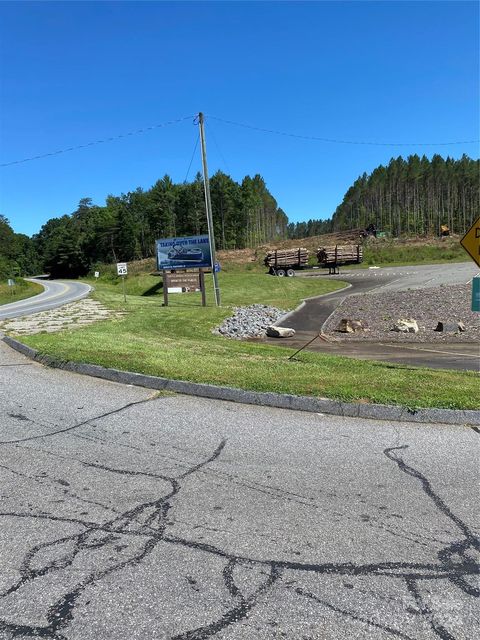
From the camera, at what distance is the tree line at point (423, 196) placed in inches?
4513

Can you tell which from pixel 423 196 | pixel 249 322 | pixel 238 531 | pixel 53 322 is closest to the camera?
pixel 238 531

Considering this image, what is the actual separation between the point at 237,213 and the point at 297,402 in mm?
100665

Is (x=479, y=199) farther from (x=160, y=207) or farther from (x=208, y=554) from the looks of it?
(x=208, y=554)

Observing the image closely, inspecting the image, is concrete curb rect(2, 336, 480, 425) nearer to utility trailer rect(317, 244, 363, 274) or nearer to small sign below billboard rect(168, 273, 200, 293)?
small sign below billboard rect(168, 273, 200, 293)

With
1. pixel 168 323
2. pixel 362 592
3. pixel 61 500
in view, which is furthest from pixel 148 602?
pixel 168 323

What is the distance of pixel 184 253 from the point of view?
1151 inches

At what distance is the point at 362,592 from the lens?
2803 mm

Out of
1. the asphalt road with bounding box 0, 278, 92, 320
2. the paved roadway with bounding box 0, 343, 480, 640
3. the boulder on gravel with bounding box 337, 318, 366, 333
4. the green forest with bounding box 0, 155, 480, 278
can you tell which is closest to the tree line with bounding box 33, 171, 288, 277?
the green forest with bounding box 0, 155, 480, 278

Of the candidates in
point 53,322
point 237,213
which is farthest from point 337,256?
point 237,213

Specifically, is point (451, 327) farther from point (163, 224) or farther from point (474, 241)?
point (163, 224)

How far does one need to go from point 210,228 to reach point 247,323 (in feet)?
34.7

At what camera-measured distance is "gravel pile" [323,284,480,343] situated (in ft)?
52.1

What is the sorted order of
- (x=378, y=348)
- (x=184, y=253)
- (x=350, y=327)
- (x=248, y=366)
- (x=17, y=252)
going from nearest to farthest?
(x=248, y=366)
(x=378, y=348)
(x=350, y=327)
(x=184, y=253)
(x=17, y=252)

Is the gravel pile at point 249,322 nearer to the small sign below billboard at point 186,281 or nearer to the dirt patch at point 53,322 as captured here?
the dirt patch at point 53,322
